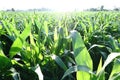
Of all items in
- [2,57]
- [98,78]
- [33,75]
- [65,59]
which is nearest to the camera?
[98,78]

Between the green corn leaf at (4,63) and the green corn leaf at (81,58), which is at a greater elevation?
the green corn leaf at (81,58)

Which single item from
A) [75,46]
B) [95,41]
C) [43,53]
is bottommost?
[95,41]

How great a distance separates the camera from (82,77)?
2.79 feet

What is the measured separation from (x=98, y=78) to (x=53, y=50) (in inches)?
20.7

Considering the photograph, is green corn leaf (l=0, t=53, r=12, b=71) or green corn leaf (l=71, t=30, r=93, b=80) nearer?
green corn leaf (l=71, t=30, r=93, b=80)

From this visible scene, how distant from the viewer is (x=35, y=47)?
1.23m

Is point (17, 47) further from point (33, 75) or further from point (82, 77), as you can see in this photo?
point (82, 77)

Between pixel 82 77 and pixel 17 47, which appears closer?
pixel 82 77

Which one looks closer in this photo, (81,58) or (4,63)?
(81,58)

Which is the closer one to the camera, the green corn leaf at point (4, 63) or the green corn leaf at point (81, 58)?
the green corn leaf at point (81, 58)

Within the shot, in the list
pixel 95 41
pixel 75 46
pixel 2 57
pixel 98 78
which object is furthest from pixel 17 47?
pixel 95 41

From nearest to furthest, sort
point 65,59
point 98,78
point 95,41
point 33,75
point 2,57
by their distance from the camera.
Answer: point 98,78
point 2,57
point 33,75
point 65,59
point 95,41

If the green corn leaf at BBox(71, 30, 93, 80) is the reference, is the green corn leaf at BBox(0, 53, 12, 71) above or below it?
below

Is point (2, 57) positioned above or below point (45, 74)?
above
